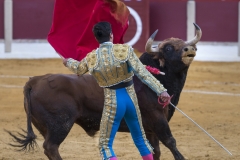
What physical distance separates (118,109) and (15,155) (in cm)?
205

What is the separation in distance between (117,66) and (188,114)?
4.02 meters

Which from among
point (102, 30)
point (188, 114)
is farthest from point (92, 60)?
point (188, 114)

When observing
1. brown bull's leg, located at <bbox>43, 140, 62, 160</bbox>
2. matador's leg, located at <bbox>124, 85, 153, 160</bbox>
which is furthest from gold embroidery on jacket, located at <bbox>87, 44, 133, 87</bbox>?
brown bull's leg, located at <bbox>43, 140, 62, 160</bbox>

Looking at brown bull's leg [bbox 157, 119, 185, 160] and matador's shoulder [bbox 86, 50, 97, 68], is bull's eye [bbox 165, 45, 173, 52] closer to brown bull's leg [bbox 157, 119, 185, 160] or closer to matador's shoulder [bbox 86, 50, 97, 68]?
brown bull's leg [bbox 157, 119, 185, 160]

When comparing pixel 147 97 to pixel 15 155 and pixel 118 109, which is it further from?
pixel 15 155

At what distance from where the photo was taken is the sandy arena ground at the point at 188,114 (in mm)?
6332

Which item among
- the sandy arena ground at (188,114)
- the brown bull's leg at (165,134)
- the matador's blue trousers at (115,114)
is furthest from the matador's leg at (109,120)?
the sandy arena ground at (188,114)

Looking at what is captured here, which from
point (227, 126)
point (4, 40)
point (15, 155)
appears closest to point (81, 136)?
point (15, 155)

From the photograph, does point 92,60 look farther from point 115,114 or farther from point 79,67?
point 115,114

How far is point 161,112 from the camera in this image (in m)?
5.39

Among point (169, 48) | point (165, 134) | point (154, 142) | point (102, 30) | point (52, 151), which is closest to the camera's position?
point (102, 30)

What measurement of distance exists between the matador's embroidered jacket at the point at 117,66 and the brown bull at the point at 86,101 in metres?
0.82

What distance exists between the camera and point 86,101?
5.37 metres

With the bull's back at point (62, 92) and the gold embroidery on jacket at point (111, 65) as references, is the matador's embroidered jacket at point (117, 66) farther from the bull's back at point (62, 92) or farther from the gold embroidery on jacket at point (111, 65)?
the bull's back at point (62, 92)
